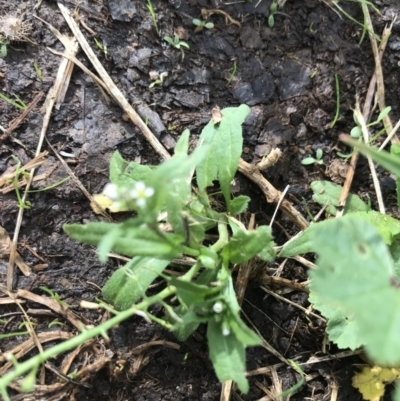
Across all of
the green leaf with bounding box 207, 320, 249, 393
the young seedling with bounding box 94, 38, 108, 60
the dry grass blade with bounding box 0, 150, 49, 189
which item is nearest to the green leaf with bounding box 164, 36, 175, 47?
the young seedling with bounding box 94, 38, 108, 60

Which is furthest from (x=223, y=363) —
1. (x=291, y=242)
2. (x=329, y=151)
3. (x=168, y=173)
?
(x=329, y=151)

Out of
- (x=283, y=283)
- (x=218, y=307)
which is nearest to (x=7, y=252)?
(x=218, y=307)

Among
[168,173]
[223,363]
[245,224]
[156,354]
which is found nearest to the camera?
[168,173]

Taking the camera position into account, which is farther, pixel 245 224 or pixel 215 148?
pixel 245 224

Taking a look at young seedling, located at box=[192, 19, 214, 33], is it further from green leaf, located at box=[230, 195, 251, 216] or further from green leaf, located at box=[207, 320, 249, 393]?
green leaf, located at box=[207, 320, 249, 393]

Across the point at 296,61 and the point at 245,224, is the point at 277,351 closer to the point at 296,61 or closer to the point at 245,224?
the point at 245,224

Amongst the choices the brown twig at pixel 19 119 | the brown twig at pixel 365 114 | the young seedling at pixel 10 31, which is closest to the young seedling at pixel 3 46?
the young seedling at pixel 10 31
